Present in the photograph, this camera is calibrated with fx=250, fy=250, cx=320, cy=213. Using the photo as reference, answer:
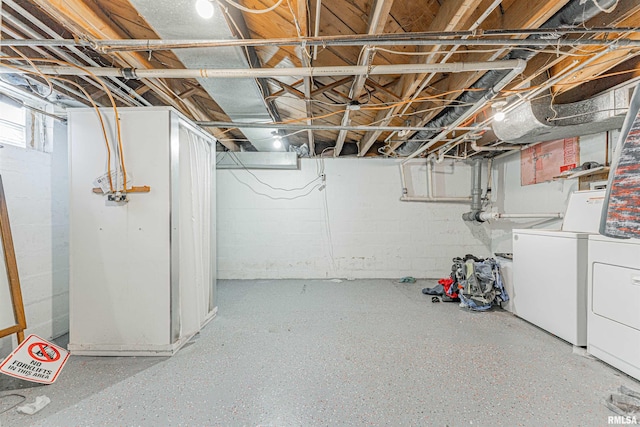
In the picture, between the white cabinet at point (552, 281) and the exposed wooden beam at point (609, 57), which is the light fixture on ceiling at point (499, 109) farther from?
the white cabinet at point (552, 281)

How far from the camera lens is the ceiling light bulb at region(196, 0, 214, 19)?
1.18 metres

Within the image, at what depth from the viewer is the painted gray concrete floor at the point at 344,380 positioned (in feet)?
4.44

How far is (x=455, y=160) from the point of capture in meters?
4.16

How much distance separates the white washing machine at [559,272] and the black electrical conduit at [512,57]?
1.38m

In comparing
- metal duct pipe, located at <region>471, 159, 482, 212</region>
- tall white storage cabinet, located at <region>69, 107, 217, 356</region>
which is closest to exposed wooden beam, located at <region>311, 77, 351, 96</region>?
tall white storage cabinet, located at <region>69, 107, 217, 356</region>

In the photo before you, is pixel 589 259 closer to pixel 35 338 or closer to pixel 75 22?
pixel 75 22

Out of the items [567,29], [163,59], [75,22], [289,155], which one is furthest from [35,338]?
[567,29]

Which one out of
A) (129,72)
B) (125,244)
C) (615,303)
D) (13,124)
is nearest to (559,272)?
(615,303)

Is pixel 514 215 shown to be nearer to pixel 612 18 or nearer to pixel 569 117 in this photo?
pixel 569 117

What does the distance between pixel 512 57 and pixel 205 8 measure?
6.06 ft

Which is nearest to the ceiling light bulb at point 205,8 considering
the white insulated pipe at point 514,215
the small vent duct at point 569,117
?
the small vent duct at point 569,117

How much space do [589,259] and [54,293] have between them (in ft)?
14.3

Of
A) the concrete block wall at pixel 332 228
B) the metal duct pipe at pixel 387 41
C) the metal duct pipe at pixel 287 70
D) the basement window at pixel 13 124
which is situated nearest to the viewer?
the metal duct pipe at pixel 387 41

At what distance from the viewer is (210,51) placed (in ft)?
5.02
